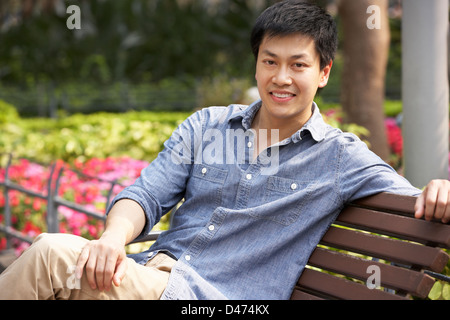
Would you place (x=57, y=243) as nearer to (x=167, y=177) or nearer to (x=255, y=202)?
(x=167, y=177)

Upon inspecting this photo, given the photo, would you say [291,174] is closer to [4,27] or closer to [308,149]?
[308,149]

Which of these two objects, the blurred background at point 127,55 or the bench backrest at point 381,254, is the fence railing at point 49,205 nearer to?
the bench backrest at point 381,254

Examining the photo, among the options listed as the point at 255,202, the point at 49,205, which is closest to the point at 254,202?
the point at 255,202

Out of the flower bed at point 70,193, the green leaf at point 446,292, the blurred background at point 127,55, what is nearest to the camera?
the green leaf at point 446,292

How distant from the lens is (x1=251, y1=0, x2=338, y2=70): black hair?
2.22m

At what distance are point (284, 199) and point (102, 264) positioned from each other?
0.66 meters

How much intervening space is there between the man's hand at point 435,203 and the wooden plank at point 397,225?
4 cm

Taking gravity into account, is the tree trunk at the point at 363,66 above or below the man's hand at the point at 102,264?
above

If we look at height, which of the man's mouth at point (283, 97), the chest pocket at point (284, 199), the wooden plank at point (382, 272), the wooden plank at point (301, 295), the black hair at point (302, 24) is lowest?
the wooden plank at point (301, 295)

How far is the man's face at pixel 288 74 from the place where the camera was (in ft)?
7.32

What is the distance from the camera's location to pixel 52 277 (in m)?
1.95

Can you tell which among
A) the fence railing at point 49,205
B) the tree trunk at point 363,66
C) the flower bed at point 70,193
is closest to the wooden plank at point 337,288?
the fence railing at point 49,205

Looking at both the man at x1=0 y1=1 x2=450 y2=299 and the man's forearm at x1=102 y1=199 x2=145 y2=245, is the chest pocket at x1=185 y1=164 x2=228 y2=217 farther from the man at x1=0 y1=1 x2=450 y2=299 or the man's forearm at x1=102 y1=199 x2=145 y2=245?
the man's forearm at x1=102 y1=199 x2=145 y2=245

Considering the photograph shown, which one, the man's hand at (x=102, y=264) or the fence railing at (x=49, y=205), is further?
the fence railing at (x=49, y=205)
